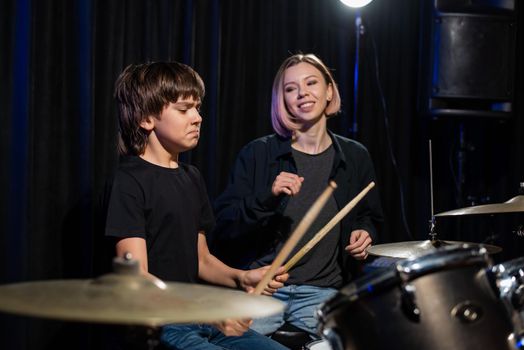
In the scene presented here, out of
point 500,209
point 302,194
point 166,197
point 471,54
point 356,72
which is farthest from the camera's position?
point 356,72

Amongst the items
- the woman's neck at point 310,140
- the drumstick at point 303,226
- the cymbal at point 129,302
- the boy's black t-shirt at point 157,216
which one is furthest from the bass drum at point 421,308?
the woman's neck at point 310,140

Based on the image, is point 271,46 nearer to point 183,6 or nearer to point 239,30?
point 239,30

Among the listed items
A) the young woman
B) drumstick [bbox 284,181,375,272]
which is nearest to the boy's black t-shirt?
drumstick [bbox 284,181,375,272]

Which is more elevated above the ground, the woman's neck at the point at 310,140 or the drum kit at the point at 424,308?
the woman's neck at the point at 310,140

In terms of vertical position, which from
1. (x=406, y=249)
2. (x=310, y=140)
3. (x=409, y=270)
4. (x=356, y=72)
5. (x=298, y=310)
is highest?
(x=356, y=72)

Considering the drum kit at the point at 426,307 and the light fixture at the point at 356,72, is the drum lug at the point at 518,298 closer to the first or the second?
the drum kit at the point at 426,307

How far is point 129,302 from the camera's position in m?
1.31

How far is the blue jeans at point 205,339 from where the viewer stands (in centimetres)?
210

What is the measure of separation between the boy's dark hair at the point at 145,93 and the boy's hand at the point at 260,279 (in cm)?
48

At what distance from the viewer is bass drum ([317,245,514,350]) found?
66.1 inches

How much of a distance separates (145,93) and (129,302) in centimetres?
111

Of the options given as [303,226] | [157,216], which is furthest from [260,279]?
[303,226]

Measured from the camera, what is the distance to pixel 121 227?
2.12m

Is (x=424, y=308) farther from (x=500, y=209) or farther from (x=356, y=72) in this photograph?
(x=356, y=72)
